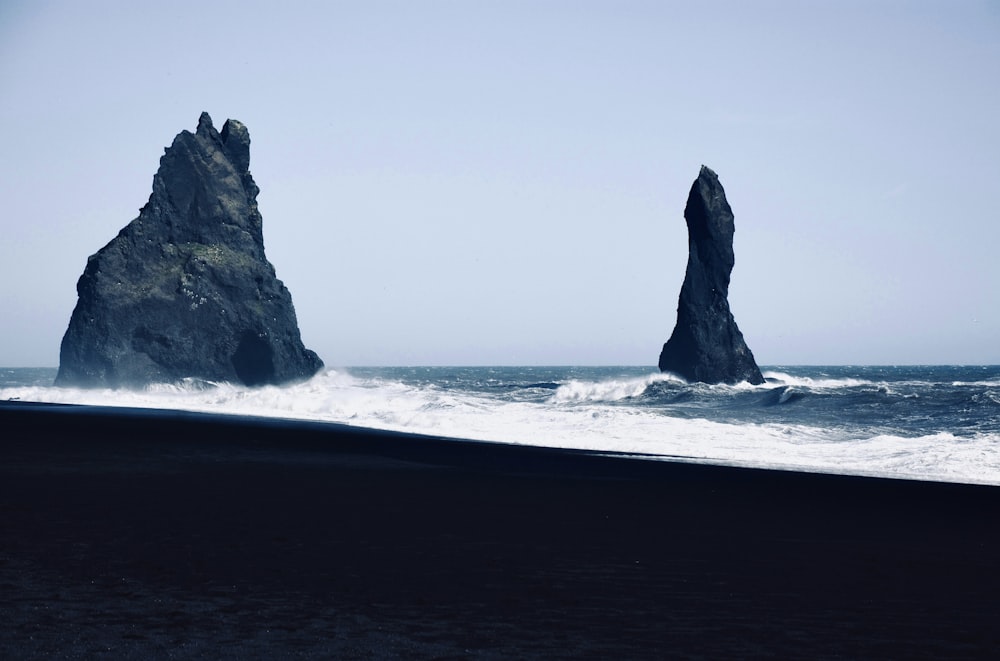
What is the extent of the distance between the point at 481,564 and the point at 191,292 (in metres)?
91.6

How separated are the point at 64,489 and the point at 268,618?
31.3ft

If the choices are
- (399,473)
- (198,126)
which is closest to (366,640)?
(399,473)

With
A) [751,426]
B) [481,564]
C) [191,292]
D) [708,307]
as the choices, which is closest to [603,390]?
[708,307]

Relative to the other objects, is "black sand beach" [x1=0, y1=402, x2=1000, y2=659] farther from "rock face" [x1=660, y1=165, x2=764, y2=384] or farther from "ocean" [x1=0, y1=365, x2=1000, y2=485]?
"rock face" [x1=660, y1=165, x2=764, y2=384]

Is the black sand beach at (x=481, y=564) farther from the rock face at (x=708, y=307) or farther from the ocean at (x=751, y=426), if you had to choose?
the rock face at (x=708, y=307)

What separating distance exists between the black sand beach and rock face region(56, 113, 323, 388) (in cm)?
7450

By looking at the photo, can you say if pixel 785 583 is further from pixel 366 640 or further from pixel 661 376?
pixel 661 376

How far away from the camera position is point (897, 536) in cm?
1519

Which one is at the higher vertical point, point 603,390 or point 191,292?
point 191,292

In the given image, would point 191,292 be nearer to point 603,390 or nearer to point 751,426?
point 603,390

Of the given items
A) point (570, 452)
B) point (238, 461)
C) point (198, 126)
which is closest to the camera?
point (238, 461)

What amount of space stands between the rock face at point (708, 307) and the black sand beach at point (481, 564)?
7535cm

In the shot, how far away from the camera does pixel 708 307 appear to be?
327ft

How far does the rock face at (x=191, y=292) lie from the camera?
3659 inches
